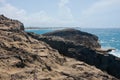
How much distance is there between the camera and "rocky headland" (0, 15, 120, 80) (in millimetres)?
24281

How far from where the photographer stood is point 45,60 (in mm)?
26969

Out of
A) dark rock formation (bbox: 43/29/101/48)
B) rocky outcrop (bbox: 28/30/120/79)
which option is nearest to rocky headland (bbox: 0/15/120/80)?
rocky outcrop (bbox: 28/30/120/79)

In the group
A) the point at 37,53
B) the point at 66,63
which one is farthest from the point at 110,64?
the point at 37,53

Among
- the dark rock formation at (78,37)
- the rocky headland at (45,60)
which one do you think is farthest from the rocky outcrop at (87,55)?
the dark rock formation at (78,37)

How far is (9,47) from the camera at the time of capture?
2655cm

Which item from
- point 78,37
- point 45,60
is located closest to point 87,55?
point 45,60

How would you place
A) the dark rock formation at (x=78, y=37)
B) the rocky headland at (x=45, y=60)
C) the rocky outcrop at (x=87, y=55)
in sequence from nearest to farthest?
the rocky headland at (x=45, y=60)
the rocky outcrop at (x=87, y=55)
the dark rock formation at (x=78, y=37)

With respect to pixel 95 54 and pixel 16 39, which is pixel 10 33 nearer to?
pixel 16 39

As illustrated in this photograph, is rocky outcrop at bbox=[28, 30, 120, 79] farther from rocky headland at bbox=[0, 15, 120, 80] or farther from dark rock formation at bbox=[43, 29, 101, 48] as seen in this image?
dark rock formation at bbox=[43, 29, 101, 48]

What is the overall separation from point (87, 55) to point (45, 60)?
738 centimetres

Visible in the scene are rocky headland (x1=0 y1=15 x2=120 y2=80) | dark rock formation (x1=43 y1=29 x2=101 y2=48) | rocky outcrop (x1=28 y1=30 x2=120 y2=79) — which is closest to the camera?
rocky headland (x1=0 y1=15 x2=120 y2=80)

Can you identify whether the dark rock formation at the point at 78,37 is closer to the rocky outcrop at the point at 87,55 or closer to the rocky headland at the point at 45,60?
the rocky outcrop at the point at 87,55

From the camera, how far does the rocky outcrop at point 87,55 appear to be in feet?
107

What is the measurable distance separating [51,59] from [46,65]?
1.46 metres
